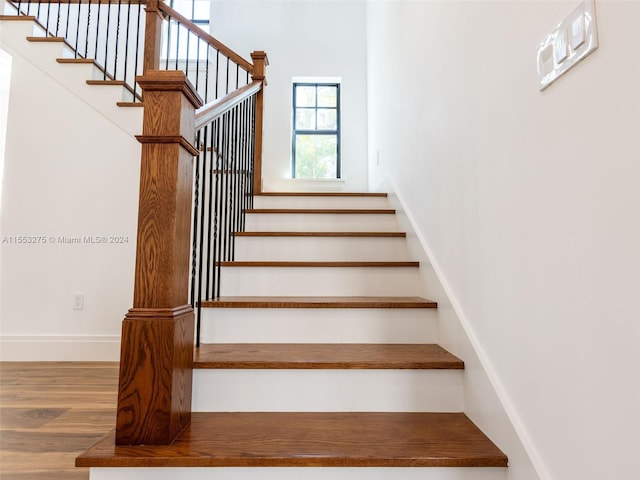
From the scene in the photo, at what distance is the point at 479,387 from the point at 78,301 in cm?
254

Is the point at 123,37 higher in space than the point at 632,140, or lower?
higher

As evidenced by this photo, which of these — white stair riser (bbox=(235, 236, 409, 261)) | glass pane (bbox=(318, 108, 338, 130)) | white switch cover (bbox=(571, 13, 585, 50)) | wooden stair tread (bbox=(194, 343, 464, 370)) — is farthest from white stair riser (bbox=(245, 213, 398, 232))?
glass pane (bbox=(318, 108, 338, 130))

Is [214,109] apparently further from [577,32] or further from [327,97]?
[327,97]

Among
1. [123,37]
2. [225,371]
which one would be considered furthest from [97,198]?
[123,37]

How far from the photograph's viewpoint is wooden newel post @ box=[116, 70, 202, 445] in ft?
3.18

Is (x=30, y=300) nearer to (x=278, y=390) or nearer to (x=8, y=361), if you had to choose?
(x=8, y=361)

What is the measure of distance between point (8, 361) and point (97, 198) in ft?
3.89

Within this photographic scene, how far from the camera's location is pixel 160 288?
3.29ft

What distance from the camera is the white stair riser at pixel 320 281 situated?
180cm

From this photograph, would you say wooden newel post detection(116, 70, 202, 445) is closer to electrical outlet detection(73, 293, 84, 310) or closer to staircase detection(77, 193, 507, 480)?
staircase detection(77, 193, 507, 480)

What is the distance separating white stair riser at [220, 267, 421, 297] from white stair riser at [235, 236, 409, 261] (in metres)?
0.26

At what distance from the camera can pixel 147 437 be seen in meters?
0.96

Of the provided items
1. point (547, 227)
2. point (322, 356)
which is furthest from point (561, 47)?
point (322, 356)

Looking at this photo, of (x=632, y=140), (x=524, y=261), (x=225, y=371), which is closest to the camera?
(x=632, y=140)
